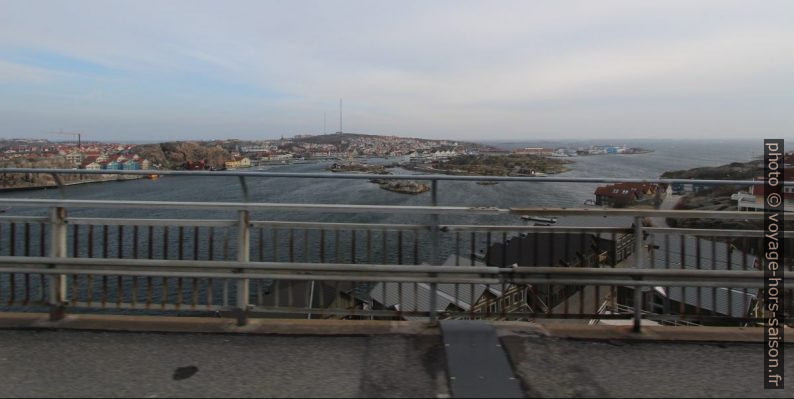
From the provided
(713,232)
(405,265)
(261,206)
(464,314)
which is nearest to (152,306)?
(261,206)

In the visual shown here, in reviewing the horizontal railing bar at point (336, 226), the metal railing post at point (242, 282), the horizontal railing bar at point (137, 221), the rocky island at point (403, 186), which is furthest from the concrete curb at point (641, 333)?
the horizontal railing bar at point (137, 221)

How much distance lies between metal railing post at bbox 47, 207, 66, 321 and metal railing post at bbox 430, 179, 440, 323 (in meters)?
2.93

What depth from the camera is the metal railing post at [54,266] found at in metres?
3.73

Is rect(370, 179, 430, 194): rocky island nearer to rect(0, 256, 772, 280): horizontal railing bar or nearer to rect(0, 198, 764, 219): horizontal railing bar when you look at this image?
rect(0, 198, 764, 219): horizontal railing bar

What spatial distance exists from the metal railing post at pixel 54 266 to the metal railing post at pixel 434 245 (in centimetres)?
293

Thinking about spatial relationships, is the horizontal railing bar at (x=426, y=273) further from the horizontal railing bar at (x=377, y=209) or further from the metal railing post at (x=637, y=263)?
the horizontal railing bar at (x=377, y=209)

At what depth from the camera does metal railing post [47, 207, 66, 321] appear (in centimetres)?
373

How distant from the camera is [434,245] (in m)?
3.70

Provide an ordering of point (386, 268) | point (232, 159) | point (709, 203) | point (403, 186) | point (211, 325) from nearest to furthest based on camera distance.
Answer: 1. point (386, 268)
2. point (211, 325)
3. point (709, 203)
4. point (403, 186)
5. point (232, 159)

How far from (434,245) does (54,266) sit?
2.97m

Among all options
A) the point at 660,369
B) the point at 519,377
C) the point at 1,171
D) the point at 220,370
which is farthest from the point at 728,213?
the point at 1,171

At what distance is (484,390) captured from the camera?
107 inches

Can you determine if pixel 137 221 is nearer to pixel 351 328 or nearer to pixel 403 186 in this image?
pixel 351 328

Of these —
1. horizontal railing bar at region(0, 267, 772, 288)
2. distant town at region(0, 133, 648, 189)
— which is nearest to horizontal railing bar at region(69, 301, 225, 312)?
horizontal railing bar at region(0, 267, 772, 288)
